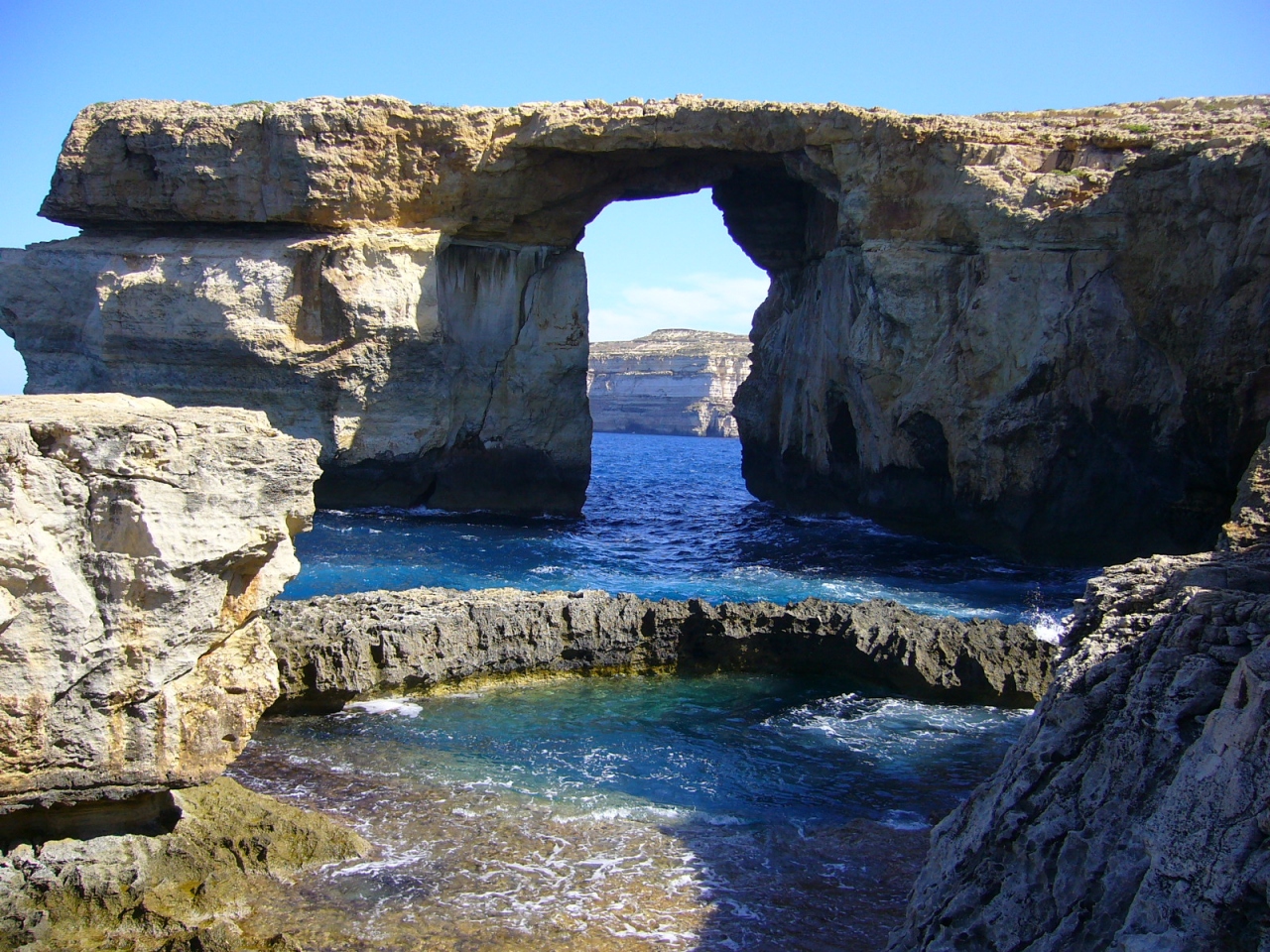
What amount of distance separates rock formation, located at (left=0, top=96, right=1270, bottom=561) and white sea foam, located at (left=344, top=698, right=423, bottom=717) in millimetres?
13319

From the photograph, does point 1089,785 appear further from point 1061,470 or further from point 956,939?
point 1061,470

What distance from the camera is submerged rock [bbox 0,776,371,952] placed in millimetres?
6289

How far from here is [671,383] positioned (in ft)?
291

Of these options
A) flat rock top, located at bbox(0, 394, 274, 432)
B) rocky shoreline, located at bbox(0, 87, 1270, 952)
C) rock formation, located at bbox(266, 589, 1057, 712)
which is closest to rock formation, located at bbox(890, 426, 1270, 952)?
rocky shoreline, located at bbox(0, 87, 1270, 952)

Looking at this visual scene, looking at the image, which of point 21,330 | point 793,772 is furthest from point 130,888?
point 21,330

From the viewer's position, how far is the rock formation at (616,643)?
37.6ft

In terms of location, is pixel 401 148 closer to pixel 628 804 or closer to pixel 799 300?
pixel 799 300

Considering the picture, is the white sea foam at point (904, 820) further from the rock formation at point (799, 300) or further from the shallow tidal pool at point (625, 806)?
the rock formation at point (799, 300)

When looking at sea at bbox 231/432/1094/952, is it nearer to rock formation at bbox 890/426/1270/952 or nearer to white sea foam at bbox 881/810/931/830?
white sea foam at bbox 881/810/931/830

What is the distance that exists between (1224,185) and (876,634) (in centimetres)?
1034

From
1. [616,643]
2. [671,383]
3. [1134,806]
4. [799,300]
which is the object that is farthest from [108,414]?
[671,383]

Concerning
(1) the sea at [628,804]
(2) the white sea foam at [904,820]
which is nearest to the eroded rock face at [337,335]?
(1) the sea at [628,804]

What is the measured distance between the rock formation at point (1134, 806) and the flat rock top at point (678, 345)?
261ft

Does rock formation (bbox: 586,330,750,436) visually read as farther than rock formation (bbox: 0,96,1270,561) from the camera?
Yes
